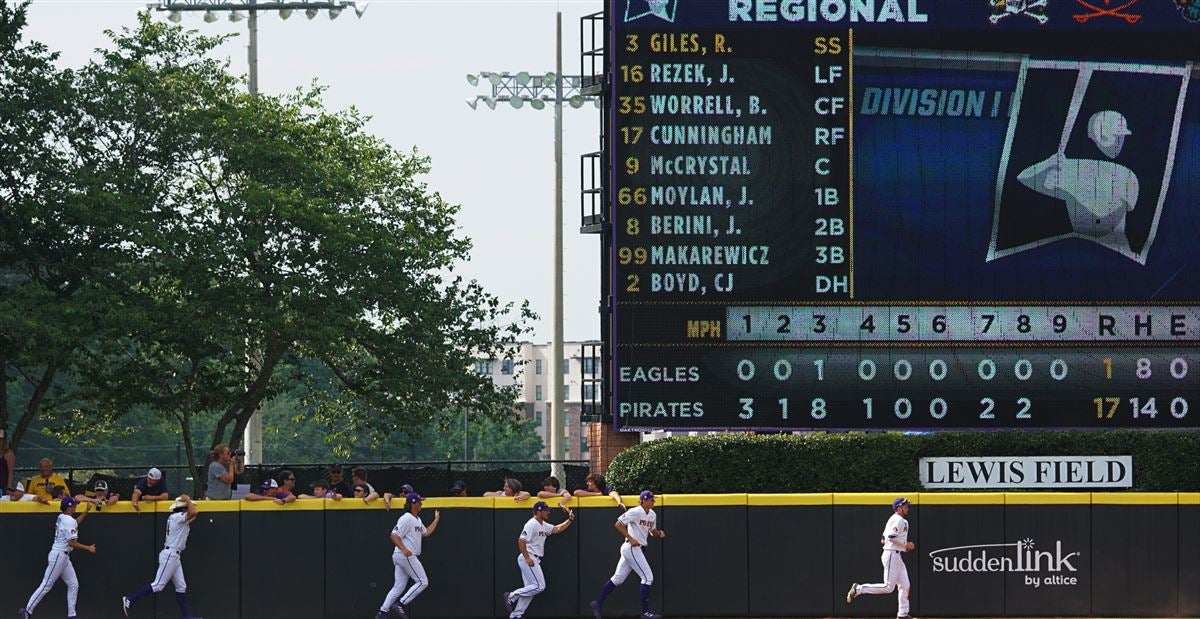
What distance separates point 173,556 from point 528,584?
13.5 ft

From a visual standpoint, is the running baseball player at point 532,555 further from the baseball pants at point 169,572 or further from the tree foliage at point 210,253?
the tree foliage at point 210,253

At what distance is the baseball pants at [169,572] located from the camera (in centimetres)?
2206

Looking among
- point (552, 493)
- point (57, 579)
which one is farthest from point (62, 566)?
point (552, 493)

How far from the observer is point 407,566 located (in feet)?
72.3

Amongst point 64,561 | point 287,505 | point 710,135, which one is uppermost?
point 710,135

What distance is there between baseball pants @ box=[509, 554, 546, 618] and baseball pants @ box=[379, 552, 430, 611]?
1.12 m

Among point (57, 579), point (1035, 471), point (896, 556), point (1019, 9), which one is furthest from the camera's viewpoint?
point (1035, 471)

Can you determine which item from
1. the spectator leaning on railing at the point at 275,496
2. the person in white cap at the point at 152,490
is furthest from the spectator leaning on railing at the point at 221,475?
the person in white cap at the point at 152,490

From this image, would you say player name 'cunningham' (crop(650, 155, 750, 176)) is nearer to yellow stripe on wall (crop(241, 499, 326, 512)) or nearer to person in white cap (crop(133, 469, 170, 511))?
yellow stripe on wall (crop(241, 499, 326, 512))

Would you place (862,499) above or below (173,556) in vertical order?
above

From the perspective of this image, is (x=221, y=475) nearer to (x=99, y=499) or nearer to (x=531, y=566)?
(x=99, y=499)

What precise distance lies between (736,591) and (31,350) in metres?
12.3

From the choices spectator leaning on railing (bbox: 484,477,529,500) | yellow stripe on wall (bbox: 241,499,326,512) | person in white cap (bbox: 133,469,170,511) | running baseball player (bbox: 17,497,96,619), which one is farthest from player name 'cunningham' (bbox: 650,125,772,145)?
running baseball player (bbox: 17,497,96,619)

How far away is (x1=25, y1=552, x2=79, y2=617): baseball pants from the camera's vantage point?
2200cm
